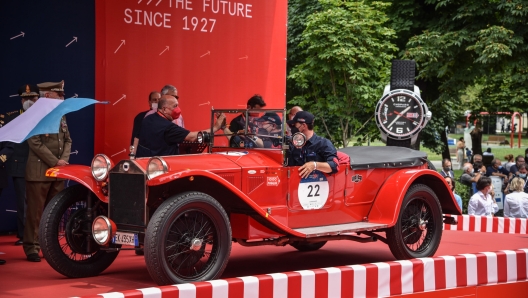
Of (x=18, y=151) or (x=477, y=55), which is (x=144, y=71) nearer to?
(x=18, y=151)

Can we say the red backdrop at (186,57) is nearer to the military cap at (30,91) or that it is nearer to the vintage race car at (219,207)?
the military cap at (30,91)

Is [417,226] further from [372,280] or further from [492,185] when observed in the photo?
[492,185]

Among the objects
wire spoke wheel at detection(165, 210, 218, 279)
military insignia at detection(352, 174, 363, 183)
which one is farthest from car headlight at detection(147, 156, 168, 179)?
military insignia at detection(352, 174, 363, 183)

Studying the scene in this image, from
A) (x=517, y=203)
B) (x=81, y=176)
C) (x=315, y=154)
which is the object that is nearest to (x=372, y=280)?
(x=315, y=154)

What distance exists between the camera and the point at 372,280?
7.22 meters

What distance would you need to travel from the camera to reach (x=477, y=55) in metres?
20.1

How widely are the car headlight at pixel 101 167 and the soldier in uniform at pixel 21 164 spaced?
7.27 ft

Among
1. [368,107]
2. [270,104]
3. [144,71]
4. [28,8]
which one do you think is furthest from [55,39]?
[368,107]

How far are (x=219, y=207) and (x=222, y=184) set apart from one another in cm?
19

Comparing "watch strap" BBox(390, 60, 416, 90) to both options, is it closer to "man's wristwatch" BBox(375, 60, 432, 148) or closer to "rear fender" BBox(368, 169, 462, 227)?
"man's wristwatch" BBox(375, 60, 432, 148)

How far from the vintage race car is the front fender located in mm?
11

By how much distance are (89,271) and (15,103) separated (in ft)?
11.5

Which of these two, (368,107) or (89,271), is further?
(368,107)

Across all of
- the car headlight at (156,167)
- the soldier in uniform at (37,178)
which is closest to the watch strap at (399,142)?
the soldier in uniform at (37,178)
